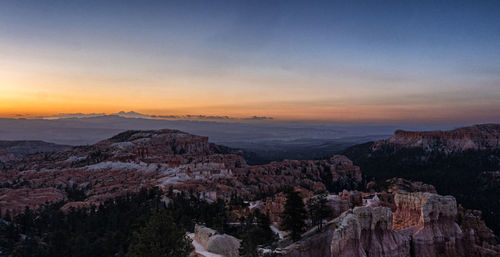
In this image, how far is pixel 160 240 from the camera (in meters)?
22.5

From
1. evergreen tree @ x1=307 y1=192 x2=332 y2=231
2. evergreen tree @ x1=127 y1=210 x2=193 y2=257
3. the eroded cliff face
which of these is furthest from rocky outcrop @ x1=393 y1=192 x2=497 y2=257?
evergreen tree @ x1=127 y1=210 x2=193 y2=257

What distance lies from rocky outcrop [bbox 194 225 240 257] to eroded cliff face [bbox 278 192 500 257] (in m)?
9.62

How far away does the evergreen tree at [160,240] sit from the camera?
71.0 feet

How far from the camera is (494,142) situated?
147m

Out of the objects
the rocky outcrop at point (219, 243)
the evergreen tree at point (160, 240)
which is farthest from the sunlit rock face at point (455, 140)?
the evergreen tree at point (160, 240)

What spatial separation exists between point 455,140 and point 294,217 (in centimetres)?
16585

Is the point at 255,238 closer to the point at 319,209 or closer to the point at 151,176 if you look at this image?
the point at 319,209

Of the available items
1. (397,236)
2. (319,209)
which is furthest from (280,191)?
(397,236)

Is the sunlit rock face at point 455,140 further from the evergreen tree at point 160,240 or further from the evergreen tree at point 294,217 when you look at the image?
the evergreen tree at point 160,240

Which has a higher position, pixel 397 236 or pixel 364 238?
pixel 364 238

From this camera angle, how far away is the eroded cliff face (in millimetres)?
20359

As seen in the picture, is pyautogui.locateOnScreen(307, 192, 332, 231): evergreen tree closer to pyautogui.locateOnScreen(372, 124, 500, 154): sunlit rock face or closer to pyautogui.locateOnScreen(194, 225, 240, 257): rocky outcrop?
pyautogui.locateOnScreen(194, 225, 240, 257): rocky outcrop

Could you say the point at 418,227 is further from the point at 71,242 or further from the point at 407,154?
the point at 407,154

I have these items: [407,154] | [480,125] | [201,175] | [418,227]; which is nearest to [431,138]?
[407,154]
